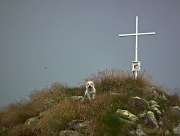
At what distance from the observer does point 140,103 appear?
→ 15.9m

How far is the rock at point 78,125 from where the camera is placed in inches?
502

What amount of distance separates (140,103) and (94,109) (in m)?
2.89

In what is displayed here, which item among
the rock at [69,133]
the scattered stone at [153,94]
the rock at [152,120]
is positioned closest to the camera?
the rock at [69,133]

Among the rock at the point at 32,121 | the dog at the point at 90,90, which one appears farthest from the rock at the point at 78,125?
the rock at the point at 32,121

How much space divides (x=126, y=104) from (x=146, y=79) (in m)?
5.48

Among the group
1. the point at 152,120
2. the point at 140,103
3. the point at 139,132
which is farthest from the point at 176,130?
the point at 140,103

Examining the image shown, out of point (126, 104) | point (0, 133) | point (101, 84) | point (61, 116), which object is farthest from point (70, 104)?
point (101, 84)

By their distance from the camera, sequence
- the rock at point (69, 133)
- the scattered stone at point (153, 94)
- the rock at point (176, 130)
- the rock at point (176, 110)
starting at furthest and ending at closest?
1. the scattered stone at point (153, 94)
2. the rock at point (176, 110)
3. the rock at point (176, 130)
4. the rock at point (69, 133)

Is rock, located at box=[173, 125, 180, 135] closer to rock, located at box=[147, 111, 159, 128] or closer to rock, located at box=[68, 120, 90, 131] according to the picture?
rock, located at box=[147, 111, 159, 128]

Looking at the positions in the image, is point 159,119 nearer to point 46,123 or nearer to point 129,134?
point 129,134

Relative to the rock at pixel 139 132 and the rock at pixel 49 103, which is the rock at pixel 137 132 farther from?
the rock at pixel 49 103

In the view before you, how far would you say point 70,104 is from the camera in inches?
579

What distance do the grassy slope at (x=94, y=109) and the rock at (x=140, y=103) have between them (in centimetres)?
29

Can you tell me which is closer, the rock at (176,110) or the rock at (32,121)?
the rock at (32,121)
